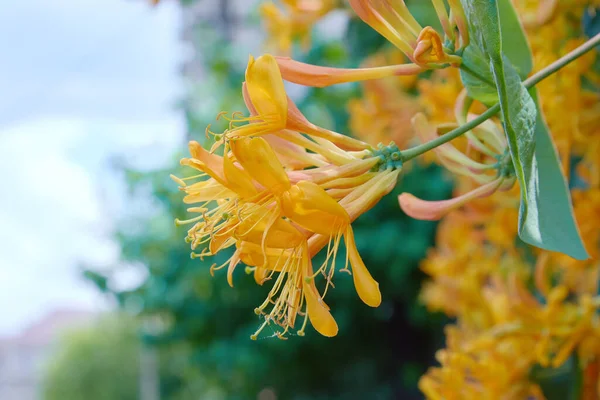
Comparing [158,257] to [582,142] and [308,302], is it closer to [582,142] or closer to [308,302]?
[582,142]

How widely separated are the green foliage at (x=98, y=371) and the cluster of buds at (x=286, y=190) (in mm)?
11646

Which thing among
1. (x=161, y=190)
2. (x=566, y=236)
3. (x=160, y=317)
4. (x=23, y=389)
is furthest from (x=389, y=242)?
(x=23, y=389)

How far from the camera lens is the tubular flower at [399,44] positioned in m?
0.40

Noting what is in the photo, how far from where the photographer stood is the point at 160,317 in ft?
10.4

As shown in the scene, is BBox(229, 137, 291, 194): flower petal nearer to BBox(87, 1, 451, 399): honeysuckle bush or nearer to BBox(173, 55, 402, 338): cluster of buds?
BBox(173, 55, 402, 338): cluster of buds

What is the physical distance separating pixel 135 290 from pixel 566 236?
2752 mm

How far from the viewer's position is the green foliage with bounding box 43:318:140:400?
11664 millimetres

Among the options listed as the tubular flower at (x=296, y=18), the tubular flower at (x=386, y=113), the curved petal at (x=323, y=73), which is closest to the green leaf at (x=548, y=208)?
the curved petal at (x=323, y=73)

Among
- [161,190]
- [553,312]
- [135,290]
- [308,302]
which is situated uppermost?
[161,190]

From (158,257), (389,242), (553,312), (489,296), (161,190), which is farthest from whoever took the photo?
(158,257)

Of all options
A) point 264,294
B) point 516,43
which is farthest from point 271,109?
point 264,294

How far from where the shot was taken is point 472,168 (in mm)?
490

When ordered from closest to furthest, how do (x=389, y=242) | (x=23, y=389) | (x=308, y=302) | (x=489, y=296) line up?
(x=308, y=302)
(x=489, y=296)
(x=389, y=242)
(x=23, y=389)

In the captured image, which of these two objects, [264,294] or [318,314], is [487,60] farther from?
[264,294]
